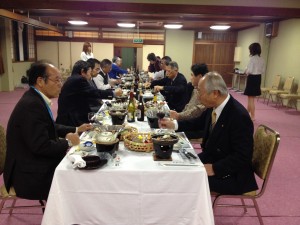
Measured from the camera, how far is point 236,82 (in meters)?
10.5

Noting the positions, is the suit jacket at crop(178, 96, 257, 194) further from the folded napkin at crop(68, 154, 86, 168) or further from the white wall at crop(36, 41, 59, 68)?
the white wall at crop(36, 41, 59, 68)

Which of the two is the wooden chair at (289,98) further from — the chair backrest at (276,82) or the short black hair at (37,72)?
the short black hair at (37,72)

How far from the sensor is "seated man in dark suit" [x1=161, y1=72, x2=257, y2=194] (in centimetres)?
159

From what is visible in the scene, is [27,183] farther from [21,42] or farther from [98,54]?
[98,54]

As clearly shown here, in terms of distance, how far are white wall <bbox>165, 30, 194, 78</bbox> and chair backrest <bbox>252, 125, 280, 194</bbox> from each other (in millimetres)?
9205

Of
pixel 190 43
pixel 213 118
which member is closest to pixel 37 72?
pixel 213 118

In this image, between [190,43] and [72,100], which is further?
[190,43]

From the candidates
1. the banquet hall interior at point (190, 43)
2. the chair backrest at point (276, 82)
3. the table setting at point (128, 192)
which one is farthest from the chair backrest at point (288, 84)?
the table setting at point (128, 192)

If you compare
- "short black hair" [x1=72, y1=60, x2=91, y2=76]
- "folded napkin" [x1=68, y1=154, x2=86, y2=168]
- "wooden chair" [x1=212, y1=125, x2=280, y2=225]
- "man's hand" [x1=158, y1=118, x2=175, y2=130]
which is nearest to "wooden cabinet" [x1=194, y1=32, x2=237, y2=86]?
"short black hair" [x1=72, y1=60, x2=91, y2=76]

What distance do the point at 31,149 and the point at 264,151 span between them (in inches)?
55.3

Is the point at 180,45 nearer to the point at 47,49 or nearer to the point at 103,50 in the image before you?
the point at 103,50

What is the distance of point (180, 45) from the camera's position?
428 inches

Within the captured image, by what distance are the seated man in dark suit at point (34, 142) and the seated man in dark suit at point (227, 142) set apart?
0.86 metres

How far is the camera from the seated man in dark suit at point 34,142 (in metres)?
1.54
